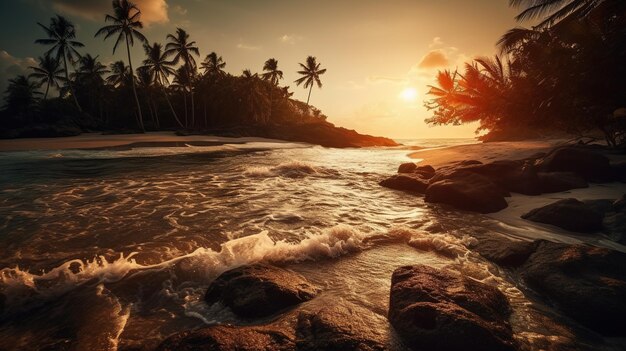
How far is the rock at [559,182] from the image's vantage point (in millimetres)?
7836

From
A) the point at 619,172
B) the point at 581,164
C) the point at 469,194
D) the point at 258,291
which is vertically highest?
the point at 581,164

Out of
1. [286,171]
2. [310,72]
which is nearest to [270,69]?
[310,72]

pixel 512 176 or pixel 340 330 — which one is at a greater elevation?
pixel 512 176

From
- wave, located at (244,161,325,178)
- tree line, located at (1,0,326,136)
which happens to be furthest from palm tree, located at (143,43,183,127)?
wave, located at (244,161,325,178)

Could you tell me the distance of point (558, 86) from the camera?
7.39 meters

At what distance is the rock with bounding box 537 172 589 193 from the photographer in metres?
7.84

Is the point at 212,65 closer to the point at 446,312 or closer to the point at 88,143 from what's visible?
the point at 88,143

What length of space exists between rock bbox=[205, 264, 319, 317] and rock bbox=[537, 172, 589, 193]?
26.5ft

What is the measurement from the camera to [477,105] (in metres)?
9.31

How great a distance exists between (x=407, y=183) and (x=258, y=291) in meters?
8.01

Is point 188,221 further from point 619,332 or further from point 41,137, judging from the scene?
point 41,137

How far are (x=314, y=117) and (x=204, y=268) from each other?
6456 centimetres

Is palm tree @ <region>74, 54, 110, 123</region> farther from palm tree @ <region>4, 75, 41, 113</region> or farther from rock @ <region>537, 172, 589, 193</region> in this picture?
rock @ <region>537, 172, 589, 193</region>

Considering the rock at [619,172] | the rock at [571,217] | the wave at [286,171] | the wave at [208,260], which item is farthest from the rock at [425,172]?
the wave at [208,260]
